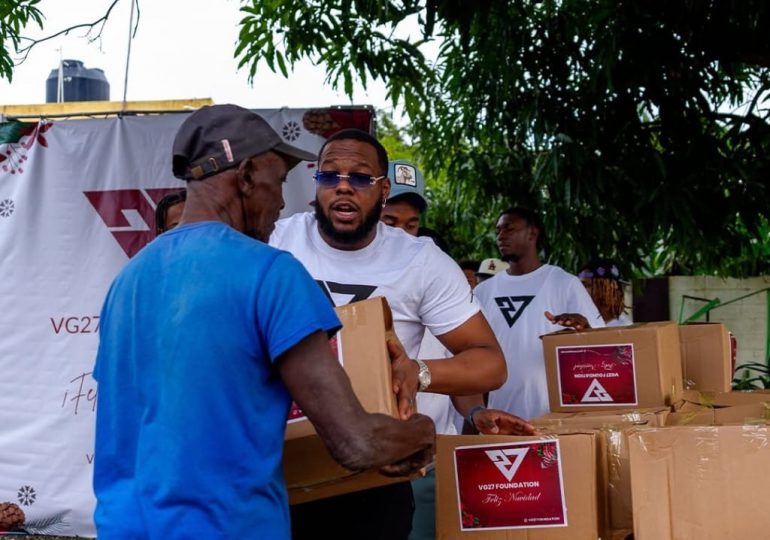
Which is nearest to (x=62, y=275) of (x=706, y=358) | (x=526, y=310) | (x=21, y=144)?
(x=21, y=144)

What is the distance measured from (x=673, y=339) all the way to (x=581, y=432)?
971mm

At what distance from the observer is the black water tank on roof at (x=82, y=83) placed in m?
14.2

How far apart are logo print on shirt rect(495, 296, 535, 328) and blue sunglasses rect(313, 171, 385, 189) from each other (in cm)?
247

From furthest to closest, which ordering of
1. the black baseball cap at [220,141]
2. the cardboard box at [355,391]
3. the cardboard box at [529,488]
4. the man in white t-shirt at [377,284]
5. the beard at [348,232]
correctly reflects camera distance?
the beard at [348,232] → the cardboard box at [529,488] → the man in white t-shirt at [377,284] → the cardboard box at [355,391] → the black baseball cap at [220,141]

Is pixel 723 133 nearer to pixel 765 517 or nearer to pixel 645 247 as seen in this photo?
pixel 645 247

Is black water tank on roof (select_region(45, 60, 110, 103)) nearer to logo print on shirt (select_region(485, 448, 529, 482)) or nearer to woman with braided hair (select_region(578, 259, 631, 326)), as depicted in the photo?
woman with braided hair (select_region(578, 259, 631, 326))

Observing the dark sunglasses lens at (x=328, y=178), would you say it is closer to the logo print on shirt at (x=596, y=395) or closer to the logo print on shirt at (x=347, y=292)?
the logo print on shirt at (x=347, y=292)

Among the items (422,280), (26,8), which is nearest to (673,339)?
(422,280)

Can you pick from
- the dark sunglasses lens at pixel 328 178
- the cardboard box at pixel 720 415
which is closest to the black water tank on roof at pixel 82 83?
the dark sunglasses lens at pixel 328 178

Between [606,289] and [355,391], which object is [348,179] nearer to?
[355,391]

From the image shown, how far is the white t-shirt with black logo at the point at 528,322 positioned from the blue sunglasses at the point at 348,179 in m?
2.26

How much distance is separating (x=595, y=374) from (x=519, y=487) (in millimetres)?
908

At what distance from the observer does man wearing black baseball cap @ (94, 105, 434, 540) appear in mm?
1659

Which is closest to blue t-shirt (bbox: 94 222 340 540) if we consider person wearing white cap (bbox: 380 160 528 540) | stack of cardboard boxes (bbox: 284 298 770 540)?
stack of cardboard boxes (bbox: 284 298 770 540)
